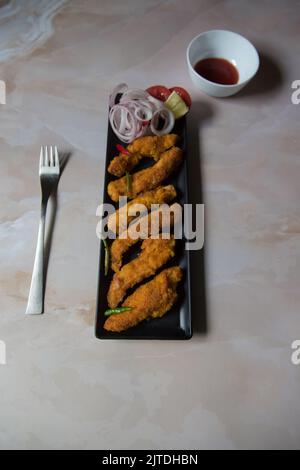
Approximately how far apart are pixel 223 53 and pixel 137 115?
1.90 ft

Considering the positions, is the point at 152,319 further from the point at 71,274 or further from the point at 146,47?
the point at 146,47

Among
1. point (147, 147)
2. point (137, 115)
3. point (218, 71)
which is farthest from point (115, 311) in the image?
point (218, 71)

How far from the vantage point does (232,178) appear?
158 cm

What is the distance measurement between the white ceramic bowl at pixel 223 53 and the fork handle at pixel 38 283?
0.96m

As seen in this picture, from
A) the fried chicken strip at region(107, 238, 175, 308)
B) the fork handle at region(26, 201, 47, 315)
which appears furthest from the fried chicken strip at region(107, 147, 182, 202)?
the fork handle at region(26, 201, 47, 315)

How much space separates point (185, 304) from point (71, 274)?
A: 445 millimetres

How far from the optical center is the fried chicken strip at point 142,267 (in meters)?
1.28

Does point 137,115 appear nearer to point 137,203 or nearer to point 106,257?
point 137,203

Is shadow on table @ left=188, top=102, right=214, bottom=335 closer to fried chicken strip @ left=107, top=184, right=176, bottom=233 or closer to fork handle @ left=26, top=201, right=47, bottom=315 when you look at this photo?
fried chicken strip @ left=107, top=184, right=176, bottom=233

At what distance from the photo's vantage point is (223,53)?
66.8 inches

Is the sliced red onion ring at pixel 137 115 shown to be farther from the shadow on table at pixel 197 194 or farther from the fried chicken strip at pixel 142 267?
the fried chicken strip at pixel 142 267

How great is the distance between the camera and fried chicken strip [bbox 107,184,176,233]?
4.53 feet

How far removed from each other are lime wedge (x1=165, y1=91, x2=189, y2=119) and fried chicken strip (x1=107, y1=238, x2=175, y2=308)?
55cm

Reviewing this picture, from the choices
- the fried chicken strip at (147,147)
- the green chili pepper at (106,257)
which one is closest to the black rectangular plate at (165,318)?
the green chili pepper at (106,257)
